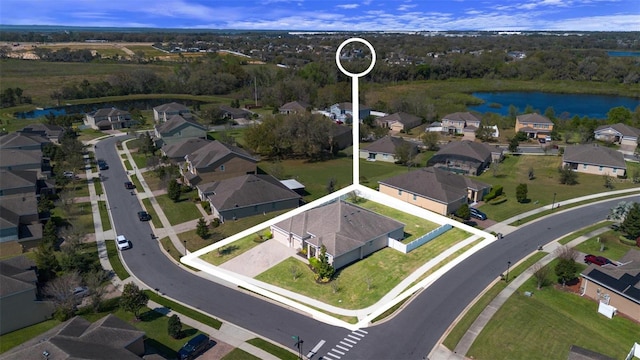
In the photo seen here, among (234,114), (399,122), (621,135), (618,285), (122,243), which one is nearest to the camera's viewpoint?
(618,285)

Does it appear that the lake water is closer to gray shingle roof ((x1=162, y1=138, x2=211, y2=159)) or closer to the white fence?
gray shingle roof ((x1=162, y1=138, x2=211, y2=159))

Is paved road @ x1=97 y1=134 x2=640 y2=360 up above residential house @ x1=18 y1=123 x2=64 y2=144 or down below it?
below

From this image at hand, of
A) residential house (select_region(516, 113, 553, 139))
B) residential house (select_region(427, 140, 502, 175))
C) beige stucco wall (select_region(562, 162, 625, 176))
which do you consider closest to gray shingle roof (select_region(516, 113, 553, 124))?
residential house (select_region(516, 113, 553, 139))

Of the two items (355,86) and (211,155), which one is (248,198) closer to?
(211,155)

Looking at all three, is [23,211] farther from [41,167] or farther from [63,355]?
[63,355]


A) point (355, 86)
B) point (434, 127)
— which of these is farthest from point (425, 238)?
point (434, 127)

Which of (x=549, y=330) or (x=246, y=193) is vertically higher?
(x=246, y=193)
